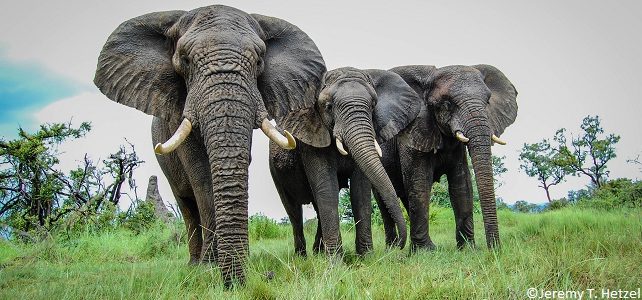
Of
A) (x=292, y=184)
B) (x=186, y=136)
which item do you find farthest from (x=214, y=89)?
(x=292, y=184)

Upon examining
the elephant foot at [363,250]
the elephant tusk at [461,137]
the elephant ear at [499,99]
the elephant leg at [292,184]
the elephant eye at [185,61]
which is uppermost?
the elephant ear at [499,99]

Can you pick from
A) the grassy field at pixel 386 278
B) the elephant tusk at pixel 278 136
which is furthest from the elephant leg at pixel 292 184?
the elephant tusk at pixel 278 136

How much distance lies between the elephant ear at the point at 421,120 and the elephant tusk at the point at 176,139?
4.11 metres

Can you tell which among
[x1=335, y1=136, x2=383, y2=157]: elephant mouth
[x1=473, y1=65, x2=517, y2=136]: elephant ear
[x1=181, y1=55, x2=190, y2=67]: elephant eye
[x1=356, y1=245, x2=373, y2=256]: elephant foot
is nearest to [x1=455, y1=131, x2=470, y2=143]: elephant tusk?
[x1=473, y1=65, x2=517, y2=136]: elephant ear

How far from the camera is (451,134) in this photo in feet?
25.1

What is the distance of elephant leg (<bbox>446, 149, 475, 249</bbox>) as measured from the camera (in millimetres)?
7762

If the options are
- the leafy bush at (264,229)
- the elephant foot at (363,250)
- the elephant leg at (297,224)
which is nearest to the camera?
the elephant foot at (363,250)

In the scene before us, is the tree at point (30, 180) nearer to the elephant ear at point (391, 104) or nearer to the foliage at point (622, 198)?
the elephant ear at point (391, 104)

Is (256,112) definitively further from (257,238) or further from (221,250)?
(257,238)

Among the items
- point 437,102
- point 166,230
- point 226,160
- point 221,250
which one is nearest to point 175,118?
point 226,160

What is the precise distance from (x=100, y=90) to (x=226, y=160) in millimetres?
2024

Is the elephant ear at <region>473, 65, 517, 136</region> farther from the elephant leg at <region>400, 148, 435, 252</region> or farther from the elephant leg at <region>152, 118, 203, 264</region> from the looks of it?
the elephant leg at <region>152, 118, 203, 264</region>

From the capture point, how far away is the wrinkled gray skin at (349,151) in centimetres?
620

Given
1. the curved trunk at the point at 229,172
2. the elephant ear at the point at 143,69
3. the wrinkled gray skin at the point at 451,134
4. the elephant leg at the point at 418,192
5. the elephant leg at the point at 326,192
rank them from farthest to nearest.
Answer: the elephant leg at the point at 418,192 < the wrinkled gray skin at the point at 451,134 < the elephant leg at the point at 326,192 < the elephant ear at the point at 143,69 < the curved trunk at the point at 229,172
